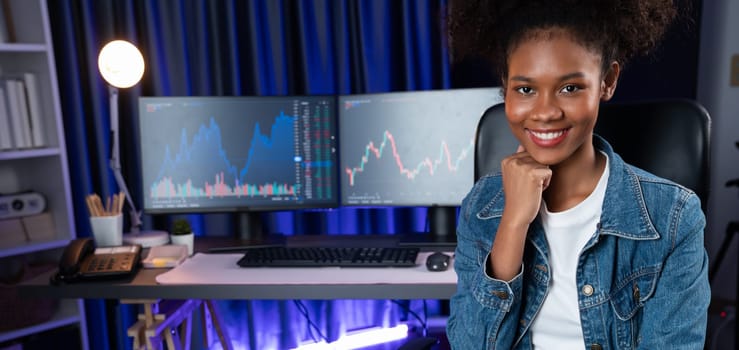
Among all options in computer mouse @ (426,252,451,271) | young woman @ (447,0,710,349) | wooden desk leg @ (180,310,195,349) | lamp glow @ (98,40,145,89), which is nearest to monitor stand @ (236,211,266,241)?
wooden desk leg @ (180,310,195,349)

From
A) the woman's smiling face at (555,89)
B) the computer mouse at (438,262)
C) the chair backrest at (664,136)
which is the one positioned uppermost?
the woman's smiling face at (555,89)

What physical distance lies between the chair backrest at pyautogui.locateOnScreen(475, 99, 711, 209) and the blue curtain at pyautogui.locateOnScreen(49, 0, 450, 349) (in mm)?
975

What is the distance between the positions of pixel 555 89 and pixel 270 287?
2.73 feet

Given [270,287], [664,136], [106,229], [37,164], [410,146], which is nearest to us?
[664,136]

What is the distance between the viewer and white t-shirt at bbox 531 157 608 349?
0.96 meters

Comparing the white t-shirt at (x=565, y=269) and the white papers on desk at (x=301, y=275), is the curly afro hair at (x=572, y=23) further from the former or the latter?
the white papers on desk at (x=301, y=275)

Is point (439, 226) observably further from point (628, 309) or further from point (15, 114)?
point (15, 114)

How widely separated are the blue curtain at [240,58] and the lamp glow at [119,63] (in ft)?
1.21

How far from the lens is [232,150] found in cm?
175

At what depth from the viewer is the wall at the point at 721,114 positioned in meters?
2.37

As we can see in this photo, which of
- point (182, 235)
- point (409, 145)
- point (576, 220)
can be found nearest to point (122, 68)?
point (182, 235)

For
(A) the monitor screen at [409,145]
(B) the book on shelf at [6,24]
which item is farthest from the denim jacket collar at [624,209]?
(B) the book on shelf at [6,24]

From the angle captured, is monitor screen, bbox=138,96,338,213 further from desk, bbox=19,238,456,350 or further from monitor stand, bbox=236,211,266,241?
desk, bbox=19,238,456,350

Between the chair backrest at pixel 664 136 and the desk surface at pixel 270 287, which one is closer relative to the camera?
the chair backrest at pixel 664 136
